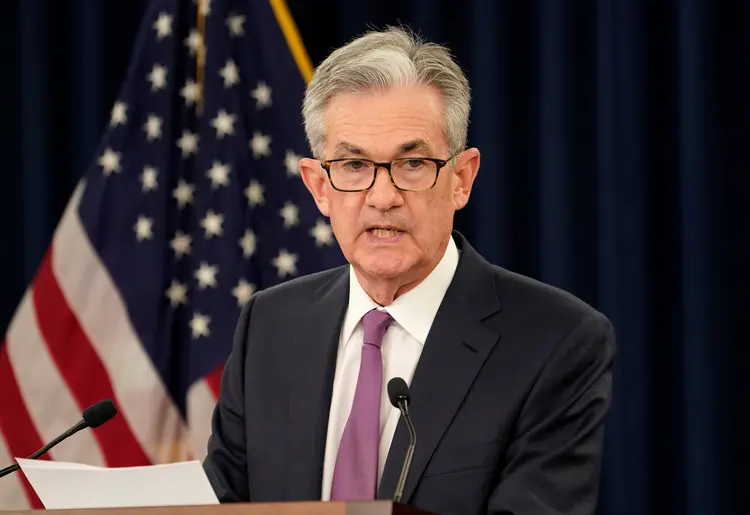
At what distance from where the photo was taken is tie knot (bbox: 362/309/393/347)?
2469 millimetres

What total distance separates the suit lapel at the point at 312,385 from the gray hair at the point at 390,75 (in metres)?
0.35

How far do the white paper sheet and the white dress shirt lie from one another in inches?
21.4

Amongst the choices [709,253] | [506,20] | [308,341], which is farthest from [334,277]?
[506,20]

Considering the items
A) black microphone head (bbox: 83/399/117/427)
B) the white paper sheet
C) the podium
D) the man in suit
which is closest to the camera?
the podium

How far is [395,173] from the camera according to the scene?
2416 mm

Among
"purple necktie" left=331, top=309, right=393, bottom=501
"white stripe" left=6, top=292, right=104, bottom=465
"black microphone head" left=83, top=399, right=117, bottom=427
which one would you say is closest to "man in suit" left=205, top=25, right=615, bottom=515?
"purple necktie" left=331, top=309, right=393, bottom=501

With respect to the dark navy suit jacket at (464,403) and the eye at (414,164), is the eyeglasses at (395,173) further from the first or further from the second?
the dark navy suit jacket at (464,403)

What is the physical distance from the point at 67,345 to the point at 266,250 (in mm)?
729

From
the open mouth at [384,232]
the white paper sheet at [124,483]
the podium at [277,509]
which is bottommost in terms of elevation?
the white paper sheet at [124,483]

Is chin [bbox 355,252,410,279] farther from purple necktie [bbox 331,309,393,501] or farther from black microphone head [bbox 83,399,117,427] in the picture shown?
black microphone head [bbox 83,399,117,427]

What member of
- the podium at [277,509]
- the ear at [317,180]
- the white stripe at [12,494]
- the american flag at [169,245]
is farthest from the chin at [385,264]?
the white stripe at [12,494]

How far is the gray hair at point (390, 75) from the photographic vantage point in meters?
2.45

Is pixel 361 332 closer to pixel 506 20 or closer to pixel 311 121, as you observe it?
pixel 311 121

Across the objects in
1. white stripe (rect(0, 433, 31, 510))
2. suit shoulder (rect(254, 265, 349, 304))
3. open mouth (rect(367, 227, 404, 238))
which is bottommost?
white stripe (rect(0, 433, 31, 510))
